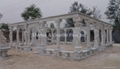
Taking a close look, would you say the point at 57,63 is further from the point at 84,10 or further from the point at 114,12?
the point at 114,12

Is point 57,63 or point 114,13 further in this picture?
point 114,13

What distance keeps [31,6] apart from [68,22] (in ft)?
25.7

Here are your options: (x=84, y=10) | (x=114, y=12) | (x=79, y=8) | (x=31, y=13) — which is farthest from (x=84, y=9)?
(x=31, y=13)

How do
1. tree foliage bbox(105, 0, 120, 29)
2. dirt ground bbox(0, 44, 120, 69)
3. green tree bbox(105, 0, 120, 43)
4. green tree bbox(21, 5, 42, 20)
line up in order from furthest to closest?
1. tree foliage bbox(105, 0, 120, 29)
2. green tree bbox(105, 0, 120, 43)
3. green tree bbox(21, 5, 42, 20)
4. dirt ground bbox(0, 44, 120, 69)

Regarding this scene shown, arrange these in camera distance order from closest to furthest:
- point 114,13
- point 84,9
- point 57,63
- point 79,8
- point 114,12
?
point 57,63 < point 114,13 < point 114,12 < point 84,9 < point 79,8

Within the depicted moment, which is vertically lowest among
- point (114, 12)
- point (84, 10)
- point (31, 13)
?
point (31, 13)

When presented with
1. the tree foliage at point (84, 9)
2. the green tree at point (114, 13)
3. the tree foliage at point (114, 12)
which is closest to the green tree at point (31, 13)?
the tree foliage at point (84, 9)

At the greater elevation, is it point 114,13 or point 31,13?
point 114,13

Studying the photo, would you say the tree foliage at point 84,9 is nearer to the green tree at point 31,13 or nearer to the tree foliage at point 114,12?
the tree foliage at point 114,12

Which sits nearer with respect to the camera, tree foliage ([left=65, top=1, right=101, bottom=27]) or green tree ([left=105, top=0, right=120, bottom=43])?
green tree ([left=105, top=0, right=120, bottom=43])

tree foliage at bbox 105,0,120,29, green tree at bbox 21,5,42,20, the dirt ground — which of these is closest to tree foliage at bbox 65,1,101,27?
tree foliage at bbox 105,0,120,29

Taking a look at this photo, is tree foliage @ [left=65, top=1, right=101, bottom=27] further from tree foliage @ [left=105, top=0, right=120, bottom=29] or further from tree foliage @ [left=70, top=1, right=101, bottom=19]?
tree foliage @ [left=105, top=0, right=120, bottom=29]

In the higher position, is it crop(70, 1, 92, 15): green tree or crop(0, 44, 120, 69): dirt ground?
crop(70, 1, 92, 15): green tree

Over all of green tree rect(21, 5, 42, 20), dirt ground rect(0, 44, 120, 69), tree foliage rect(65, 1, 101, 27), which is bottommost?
dirt ground rect(0, 44, 120, 69)
